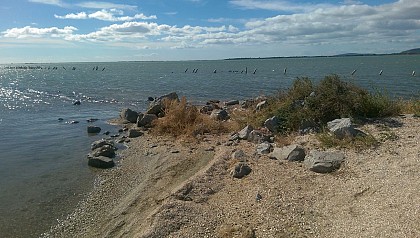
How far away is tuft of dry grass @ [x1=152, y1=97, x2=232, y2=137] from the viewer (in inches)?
637

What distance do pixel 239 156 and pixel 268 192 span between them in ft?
9.24

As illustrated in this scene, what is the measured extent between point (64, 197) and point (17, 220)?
1.51m

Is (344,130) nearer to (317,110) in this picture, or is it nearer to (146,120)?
(317,110)

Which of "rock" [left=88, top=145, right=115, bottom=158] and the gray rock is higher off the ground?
the gray rock

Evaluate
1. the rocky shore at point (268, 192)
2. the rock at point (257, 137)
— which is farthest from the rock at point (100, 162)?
Answer: the rock at point (257, 137)

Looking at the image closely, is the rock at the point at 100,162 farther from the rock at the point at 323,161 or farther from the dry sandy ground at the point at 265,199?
the rock at the point at 323,161

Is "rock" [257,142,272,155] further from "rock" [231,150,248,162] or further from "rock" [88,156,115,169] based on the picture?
"rock" [88,156,115,169]

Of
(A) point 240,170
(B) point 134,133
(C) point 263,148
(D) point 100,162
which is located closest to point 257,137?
(C) point 263,148

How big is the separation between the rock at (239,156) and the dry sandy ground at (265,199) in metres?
0.17

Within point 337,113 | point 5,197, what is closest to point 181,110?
point 337,113

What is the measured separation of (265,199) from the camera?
8438 millimetres

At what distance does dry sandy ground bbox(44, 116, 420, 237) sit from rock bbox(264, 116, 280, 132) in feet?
6.79

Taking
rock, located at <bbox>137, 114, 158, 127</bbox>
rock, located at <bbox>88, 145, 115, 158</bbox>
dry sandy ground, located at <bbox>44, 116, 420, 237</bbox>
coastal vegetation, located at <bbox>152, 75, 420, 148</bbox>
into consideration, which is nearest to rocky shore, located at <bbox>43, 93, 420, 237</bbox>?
dry sandy ground, located at <bbox>44, 116, 420, 237</bbox>

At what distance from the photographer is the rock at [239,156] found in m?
11.2
